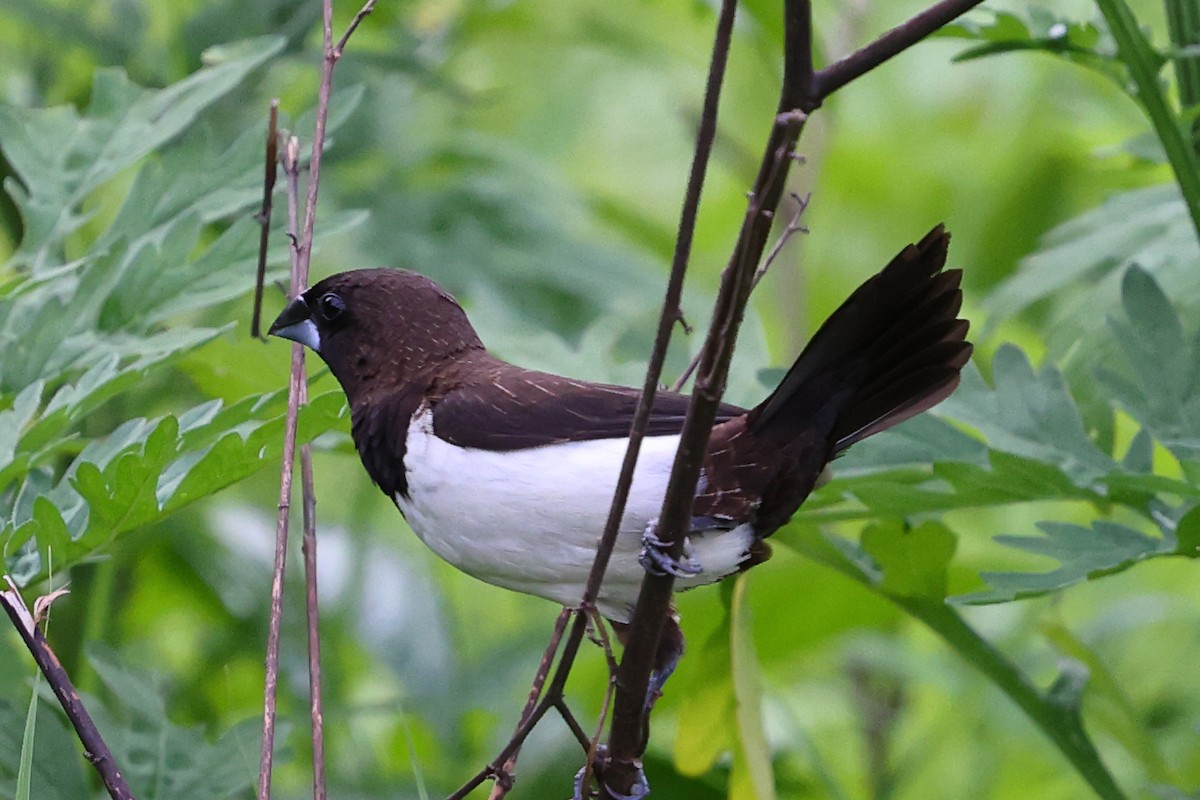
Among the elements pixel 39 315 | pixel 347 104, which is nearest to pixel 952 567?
pixel 347 104

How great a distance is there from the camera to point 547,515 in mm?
1433

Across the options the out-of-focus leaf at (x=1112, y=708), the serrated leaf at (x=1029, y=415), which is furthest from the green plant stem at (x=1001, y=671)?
the serrated leaf at (x=1029, y=415)

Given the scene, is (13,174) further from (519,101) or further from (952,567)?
(519,101)

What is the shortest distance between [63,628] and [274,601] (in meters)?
1.19

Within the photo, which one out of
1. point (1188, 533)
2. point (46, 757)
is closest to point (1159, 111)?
point (1188, 533)

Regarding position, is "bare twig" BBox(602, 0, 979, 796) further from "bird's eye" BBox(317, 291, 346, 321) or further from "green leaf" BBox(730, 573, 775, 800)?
"bird's eye" BBox(317, 291, 346, 321)

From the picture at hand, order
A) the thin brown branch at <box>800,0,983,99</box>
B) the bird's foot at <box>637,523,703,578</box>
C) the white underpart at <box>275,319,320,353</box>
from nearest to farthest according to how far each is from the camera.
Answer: the thin brown branch at <box>800,0,983,99</box>, the bird's foot at <box>637,523,703,578</box>, the white underpart at <box>275,319,320,353</box>

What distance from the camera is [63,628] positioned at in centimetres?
238

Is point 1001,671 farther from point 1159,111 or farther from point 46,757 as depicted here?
point 46,757

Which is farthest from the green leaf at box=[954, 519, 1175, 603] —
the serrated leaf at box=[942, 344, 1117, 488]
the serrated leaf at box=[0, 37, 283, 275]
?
the serrated leaf at box=[0, 37, 283, 275]

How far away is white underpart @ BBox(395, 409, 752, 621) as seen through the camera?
4.71 feet

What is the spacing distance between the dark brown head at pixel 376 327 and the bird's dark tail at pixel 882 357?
0.45m

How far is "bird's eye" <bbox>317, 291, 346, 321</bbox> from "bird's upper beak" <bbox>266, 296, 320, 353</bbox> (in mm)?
18

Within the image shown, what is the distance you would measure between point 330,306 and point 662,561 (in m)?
0.74
